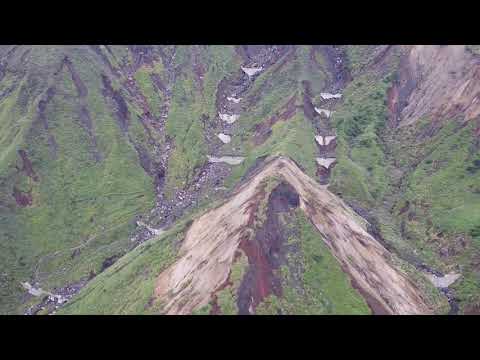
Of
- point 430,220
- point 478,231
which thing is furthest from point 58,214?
point 478,231

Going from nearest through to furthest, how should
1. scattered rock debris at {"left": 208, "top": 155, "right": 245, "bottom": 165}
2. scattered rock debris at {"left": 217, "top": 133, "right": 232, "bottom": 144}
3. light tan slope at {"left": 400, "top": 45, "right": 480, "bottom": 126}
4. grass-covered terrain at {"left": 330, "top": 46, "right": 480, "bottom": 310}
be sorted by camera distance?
grass-covered terrain at {"left": 330, "top": 46, "right": 480, "bottom": 310}, light tan slope at {"left": 400, "top": 45, "right": 480, "bottom": 126}, scattered rock debris at {"left": 208, "top": 155, "right": 245, "bottom": 165}, scattered rock debris at {"left": 217, "top": 133, "right": 232, "bottom": 144}

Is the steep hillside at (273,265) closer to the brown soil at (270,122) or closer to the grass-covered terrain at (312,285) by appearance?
the grass-covered terrain at (312,285)

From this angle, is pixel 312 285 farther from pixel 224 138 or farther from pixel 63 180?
pixel 224 138

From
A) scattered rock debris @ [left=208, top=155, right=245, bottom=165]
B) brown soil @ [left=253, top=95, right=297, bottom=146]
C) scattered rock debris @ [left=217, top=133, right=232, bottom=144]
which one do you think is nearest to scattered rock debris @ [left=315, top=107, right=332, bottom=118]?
brown soil @ [left=253, top=95, right=297, bottom=146]

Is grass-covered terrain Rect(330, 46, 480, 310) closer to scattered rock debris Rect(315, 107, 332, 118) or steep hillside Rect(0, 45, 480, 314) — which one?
steep hillside Rect(0, 45, 480, 314)

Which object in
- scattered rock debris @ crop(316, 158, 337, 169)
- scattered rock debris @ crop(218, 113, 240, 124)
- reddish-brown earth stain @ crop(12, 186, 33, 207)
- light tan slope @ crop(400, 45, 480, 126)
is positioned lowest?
reddish-brown earth stain @ crop(12, 186, 33, 207)

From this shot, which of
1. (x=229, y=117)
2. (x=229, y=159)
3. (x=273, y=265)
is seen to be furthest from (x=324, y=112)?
(x=273, y=265)

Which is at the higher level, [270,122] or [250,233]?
[250,233]

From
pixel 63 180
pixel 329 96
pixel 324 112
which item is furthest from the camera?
pixel 329 96
